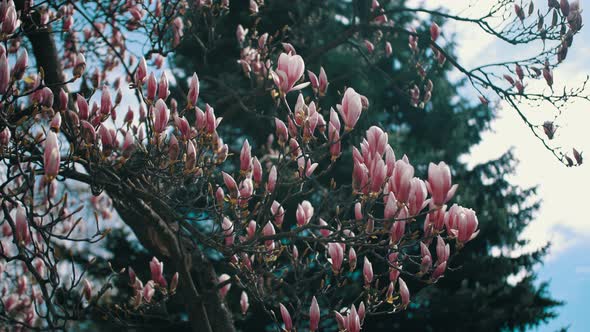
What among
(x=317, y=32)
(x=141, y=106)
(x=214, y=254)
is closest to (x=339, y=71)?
(x=317, y=32)

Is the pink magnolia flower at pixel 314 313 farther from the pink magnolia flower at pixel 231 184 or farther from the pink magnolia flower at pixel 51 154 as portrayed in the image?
the pink magnolia flower at pixel 51 154

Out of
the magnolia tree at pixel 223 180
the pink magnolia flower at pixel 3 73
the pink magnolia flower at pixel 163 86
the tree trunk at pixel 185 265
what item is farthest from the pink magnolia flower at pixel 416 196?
the tree trunk at pixel 185 265

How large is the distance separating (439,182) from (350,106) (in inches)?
19.3

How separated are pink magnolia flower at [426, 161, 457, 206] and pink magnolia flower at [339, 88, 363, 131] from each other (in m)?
0.40

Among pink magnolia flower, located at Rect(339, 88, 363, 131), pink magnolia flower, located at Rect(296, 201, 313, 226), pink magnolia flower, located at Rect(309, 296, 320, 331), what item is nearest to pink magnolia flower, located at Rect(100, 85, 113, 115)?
pink magnolia flower, located at Rect(296, 201, 313, 226)

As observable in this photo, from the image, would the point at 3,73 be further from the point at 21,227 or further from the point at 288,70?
the point at 288,70

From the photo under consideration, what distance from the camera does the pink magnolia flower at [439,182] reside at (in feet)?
7.48

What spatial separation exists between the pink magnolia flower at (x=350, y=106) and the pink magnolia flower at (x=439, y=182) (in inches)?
15.6

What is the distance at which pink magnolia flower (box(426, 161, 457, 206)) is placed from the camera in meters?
2.28

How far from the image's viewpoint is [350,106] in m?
2.50

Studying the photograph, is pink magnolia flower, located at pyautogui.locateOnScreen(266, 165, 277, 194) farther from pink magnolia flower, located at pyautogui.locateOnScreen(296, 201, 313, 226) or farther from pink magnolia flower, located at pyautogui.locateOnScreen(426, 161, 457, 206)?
pink magnolia flower, located at pyautogui.locateOnScreen(426, 161, 457, 206)

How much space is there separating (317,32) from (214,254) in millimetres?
3990

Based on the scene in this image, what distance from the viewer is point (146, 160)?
9.86 feet

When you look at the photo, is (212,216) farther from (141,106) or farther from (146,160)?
(141,106)
